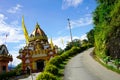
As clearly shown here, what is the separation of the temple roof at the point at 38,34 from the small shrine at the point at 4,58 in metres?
7.81

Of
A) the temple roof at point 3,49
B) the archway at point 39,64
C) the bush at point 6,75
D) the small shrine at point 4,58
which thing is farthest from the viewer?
the archway at point 39,64

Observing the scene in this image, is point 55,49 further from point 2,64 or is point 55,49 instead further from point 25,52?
point 2,64

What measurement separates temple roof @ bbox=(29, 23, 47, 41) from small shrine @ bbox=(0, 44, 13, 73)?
781 cm

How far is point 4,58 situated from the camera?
51.8 m

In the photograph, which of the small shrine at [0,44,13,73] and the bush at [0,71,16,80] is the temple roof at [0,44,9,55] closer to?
the small shrine at [0,44,13,73]

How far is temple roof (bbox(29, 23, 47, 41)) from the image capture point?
196 ft

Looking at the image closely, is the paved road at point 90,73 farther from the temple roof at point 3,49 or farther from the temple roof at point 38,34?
the temple roof at point 38,34

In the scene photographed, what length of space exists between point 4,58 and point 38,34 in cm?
Result: 1187

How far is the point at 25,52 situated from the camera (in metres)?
56.5

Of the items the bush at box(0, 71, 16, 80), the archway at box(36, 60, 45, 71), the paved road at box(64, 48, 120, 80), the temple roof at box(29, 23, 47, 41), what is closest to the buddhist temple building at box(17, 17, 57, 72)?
the archway at box(36, 60, 45, 71)

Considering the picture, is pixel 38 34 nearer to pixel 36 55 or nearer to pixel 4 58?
pixel 36 55

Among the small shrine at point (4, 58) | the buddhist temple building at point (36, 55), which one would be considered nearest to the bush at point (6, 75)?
the small shrine at point (4, 58)

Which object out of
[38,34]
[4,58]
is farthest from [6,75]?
[38,34]

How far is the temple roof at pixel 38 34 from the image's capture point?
196ft
